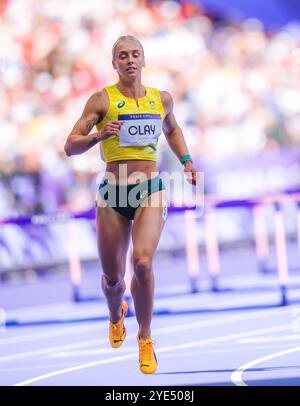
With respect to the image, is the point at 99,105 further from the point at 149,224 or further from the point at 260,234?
the point at 260,234

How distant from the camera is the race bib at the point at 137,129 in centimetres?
601

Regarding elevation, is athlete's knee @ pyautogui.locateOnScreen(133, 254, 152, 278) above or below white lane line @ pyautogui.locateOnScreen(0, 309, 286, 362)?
above

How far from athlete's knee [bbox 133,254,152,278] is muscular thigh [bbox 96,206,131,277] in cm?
30

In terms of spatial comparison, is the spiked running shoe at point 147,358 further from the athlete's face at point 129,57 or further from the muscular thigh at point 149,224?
the athlete's face at point 129,57

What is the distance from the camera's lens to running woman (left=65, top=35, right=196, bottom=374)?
5.95 m

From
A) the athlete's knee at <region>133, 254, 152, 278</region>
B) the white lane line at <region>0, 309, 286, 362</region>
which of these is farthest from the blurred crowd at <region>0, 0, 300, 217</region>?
the athlete's knee at <region>133, 254, 152, 278</region>

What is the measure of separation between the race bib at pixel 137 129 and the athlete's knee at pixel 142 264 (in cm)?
71

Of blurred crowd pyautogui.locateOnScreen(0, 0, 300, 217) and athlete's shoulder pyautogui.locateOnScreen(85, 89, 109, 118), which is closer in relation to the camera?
athlete's shoulder pyautogui.locateOnScreen(85, 89, 109, 118)

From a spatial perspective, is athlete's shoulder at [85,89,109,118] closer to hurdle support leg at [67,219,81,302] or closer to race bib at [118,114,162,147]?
race bib at [118,114,162,147]

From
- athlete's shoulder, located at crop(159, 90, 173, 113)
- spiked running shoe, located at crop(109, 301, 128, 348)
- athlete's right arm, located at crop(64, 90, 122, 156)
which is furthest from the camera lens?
spiked running shoe, located at crop(109, 301, 128, 348)

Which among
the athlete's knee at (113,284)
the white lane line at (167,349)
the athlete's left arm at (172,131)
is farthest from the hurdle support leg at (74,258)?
the athlete's left arm at (172,131)

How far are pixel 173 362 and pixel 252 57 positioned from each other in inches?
444

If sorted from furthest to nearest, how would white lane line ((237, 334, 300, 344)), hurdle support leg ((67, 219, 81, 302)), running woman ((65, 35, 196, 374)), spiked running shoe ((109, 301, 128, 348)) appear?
hurdle support leg ((67, 219, 81, 302)) < white lane line ((237, 334, 300, 344)) < spiked running shoe ((109, 301, 128, 348)) < running woman ((65, 35, 196, 374))

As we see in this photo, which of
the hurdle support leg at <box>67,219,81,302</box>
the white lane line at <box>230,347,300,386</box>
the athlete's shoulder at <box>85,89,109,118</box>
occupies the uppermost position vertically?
the athlete's shoulder at <box>85,89,109,118</box>
